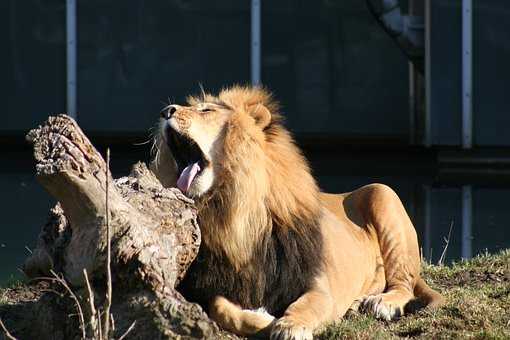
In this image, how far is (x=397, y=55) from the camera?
1385cm

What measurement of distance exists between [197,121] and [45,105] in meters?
9.01

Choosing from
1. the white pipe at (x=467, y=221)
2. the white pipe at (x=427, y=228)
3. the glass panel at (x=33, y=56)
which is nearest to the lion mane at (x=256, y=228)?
the white pipe at (x=427, y=228)

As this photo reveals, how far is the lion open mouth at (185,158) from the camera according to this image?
495 centimetres

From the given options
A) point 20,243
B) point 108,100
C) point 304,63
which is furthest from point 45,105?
point 20,243

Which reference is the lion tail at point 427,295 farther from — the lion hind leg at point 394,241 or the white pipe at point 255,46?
the white pipe at point 255,46

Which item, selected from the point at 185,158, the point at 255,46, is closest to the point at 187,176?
the point at 185,158

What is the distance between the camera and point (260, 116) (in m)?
5.17

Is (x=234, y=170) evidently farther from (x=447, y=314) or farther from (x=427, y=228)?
(x=427, y=228)

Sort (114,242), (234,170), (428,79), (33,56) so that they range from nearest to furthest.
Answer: (114,242)
(234,170)
(428,79)
(33,56)

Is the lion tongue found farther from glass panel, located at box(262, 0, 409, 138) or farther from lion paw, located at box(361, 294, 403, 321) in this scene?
glass panel, located at box(262, 0, 409, 138)

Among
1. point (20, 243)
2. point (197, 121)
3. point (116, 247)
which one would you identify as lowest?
point (20, 243)

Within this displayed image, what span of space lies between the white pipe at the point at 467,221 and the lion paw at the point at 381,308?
2053 mm

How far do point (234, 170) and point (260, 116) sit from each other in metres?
0.34

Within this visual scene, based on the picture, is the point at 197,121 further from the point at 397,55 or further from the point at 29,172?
the point at 397,55
